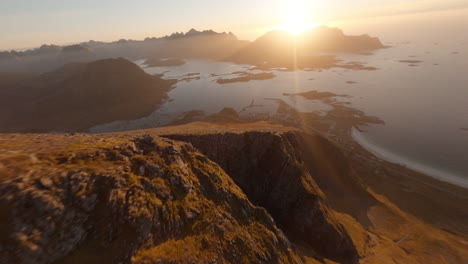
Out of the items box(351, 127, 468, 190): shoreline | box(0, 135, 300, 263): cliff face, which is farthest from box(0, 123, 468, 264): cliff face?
box(351, 127, 468, 190): shoreline

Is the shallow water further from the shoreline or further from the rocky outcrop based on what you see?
the rocky outcrop

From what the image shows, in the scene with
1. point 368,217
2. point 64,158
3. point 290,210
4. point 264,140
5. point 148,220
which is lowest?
point 368,217

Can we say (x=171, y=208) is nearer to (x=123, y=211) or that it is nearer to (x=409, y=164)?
(x=123, y=211)

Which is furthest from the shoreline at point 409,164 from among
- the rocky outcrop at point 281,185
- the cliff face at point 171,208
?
the rocky outcrop at point 281,185

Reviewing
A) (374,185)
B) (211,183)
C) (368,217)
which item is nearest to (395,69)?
(374,185)

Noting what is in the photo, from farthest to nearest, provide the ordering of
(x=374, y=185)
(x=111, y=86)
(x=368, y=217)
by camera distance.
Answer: (x=111, y=86)
(x=374, y=185)
(x=368, y=217)

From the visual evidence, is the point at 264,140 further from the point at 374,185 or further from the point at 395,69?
the point at 395,69
